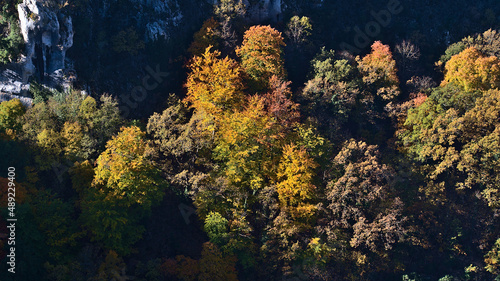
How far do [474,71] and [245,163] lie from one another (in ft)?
99.7

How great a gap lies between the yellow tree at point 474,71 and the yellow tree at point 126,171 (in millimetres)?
37452

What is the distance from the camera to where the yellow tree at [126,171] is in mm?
40906

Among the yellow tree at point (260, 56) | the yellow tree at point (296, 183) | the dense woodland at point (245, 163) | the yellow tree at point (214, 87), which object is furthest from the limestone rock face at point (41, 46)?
the yellow tree at point (296, 183)

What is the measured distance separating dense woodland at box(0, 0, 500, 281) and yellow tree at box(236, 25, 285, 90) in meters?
0.19

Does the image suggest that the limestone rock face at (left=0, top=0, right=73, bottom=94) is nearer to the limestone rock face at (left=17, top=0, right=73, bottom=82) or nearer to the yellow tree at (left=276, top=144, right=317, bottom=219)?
the limestone rock face at (left=17, top=0, right=73, bottom=82)

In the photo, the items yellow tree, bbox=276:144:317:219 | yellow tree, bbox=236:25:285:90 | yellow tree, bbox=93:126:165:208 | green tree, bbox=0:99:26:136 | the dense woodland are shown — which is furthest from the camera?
yellow tree, bbox=236:25:285:90

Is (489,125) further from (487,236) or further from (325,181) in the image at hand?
(325,181)

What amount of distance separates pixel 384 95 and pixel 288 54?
1251 centimetres

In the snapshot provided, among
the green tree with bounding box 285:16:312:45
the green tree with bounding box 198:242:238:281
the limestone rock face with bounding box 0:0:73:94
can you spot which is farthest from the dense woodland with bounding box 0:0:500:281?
the green tree with bounding box 285:16:312:45

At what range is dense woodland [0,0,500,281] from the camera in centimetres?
4119

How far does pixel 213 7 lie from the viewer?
56.9 meters

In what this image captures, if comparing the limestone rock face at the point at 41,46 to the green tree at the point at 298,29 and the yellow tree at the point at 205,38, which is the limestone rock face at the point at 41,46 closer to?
the yellow tree at the point at 205,38

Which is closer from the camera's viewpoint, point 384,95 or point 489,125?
point 489,125

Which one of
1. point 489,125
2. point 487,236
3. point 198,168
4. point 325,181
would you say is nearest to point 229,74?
point 198,168
